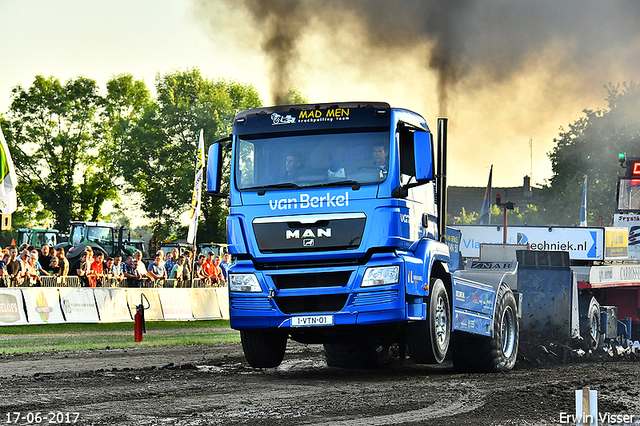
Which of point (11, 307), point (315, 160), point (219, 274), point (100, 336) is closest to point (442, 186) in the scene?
point (315, 160)

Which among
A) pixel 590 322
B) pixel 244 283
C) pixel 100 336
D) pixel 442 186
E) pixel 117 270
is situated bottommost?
pixel 100 336

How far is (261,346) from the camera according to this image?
10977mm

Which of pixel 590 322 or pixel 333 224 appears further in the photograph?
pixel 590 322

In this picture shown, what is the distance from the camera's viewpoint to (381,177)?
10000 mm

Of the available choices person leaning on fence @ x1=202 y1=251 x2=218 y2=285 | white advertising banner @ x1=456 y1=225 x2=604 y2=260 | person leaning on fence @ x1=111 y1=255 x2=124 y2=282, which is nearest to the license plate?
white advertising banner @ x1=456 y1=225 x2=604 y2=260

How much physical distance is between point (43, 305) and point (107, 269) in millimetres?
4745

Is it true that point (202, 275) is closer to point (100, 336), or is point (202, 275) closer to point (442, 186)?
point (100, 336)

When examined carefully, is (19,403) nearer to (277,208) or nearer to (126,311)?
(277,208)

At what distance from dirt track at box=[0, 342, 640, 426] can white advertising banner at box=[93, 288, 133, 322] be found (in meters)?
7.62

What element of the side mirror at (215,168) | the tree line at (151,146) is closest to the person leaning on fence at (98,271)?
the side mirror at (215,168)

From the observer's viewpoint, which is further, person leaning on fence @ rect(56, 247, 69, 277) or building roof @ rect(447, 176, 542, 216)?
building roof @ rect(447, 176, 542, 216)

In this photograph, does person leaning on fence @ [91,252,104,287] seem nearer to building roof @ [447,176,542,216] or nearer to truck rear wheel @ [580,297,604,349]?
truck rear wheel @ [580,297,604,349]

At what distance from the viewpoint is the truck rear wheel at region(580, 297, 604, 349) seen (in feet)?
48.3

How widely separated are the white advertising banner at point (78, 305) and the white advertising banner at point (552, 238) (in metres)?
10.1
